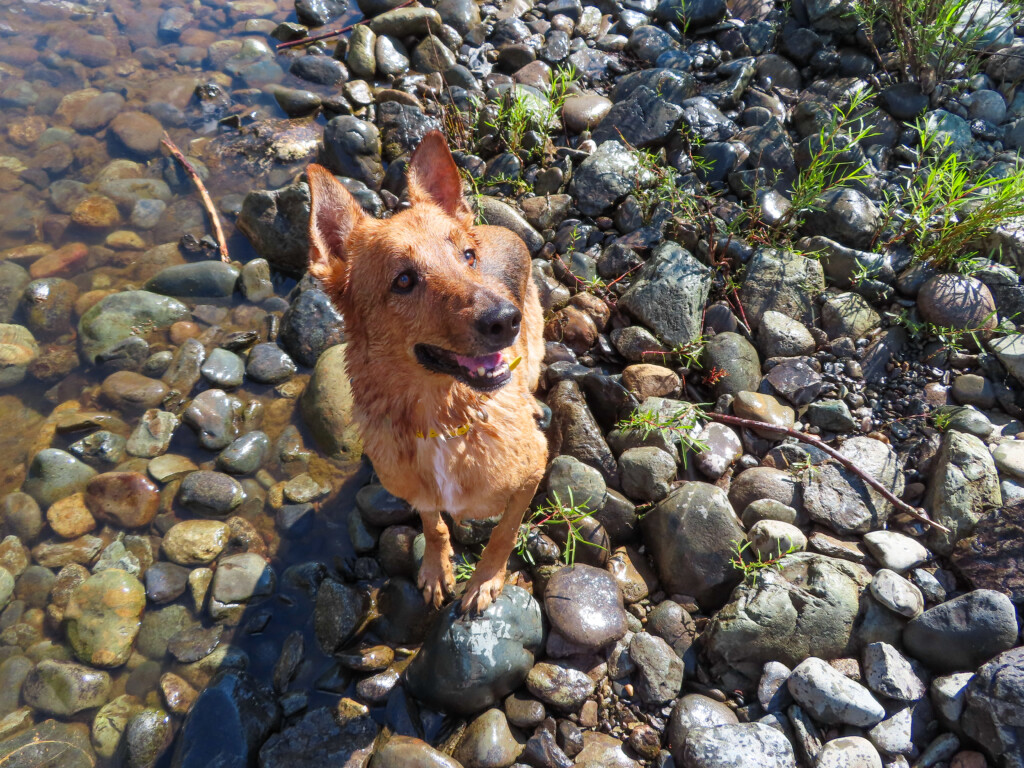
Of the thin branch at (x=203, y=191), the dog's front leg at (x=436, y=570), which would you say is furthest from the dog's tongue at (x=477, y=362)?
the thin branch at (x=203, y=191)

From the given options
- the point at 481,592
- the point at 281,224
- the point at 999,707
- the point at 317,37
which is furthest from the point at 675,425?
the point at 317,37

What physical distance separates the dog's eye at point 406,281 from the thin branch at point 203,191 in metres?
4.39

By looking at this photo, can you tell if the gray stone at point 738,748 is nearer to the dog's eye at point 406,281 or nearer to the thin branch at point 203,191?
the dog's eye at point 406,281

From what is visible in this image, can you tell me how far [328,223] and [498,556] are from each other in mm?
2480

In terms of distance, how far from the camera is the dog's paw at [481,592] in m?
3.98

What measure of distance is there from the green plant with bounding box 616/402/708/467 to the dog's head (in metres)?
1.85

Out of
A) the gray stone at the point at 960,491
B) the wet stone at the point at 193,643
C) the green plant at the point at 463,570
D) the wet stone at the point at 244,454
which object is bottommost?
the wet stone at the point at 193,643

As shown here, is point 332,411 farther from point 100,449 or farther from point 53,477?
point 53,477

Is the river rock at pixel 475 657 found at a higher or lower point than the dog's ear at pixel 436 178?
lower

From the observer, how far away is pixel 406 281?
3.30m

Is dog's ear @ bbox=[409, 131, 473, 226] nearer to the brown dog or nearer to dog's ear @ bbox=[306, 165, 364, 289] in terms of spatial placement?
the brown dog

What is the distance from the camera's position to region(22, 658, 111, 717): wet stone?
414 cm

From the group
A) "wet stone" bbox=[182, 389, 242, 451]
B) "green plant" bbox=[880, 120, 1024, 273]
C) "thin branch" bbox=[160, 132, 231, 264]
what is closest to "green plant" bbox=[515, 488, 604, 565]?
"wet stone" bbox=[182, 389, 242, 451]

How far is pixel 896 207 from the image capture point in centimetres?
598
